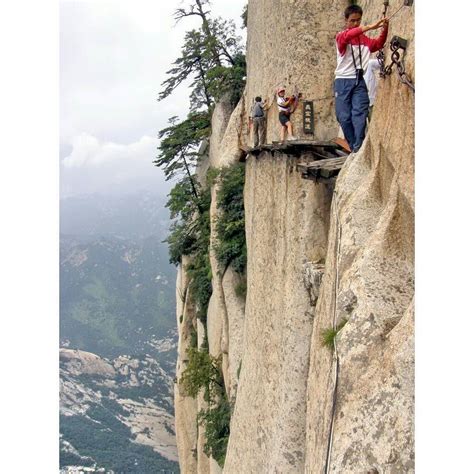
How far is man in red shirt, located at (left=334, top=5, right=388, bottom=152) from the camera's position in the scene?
6.84 metres

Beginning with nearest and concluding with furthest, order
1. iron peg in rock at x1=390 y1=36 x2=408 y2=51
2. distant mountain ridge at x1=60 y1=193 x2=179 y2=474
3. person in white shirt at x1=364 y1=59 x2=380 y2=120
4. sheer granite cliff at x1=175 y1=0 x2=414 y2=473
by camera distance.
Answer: sheer granite cliff at x1=175 y1=0 x2=414 y2=473, iron peg in rock at x1=390 y1=36 x2=408 y2=51, person in white shirt at x1=364 y1=59 x2=380 y2=120, distant mountain ridge at x1=60 y1=193 x2=179 y2=474

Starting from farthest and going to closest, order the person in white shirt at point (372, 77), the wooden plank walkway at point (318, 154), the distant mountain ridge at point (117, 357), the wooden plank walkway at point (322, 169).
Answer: the distant mountain ridge at point (117, 357)
the wooden plank walkway at point (318, 154)
the wooden plank walkway at point (322, 169)
the person in white shirt at point (372, 77)

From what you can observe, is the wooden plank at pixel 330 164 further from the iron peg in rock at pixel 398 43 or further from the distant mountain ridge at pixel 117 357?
the distant mountain ridge at pixel 117 357

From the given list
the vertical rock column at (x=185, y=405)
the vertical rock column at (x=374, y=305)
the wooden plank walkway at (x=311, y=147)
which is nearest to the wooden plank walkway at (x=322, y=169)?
the wooden plank walkway at (x=311, y=147)

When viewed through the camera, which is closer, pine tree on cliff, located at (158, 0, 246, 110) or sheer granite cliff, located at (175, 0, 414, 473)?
sheer granite cliff, located at (175, 0, 414, 473)

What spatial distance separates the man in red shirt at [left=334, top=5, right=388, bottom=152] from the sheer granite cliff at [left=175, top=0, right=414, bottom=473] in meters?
0.38

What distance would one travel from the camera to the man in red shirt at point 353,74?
6836 millimetres

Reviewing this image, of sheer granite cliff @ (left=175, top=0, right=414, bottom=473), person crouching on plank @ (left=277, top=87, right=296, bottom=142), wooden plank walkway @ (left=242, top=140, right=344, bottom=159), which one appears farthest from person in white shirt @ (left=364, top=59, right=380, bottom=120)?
person crouching on plank @ (left=277, top=87, right=296, bottom=142)

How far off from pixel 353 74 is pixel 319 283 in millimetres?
3498

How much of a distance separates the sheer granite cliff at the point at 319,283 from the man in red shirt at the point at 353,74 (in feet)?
1.25

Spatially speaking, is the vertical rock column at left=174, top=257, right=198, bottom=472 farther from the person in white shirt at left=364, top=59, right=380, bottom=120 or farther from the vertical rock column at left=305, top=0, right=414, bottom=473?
the person in white shirt at left=364, top=59, right=380, bottom=120

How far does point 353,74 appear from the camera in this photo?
23.8ft

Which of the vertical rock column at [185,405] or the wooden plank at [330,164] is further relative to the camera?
the vertical rock column at [185,405]
